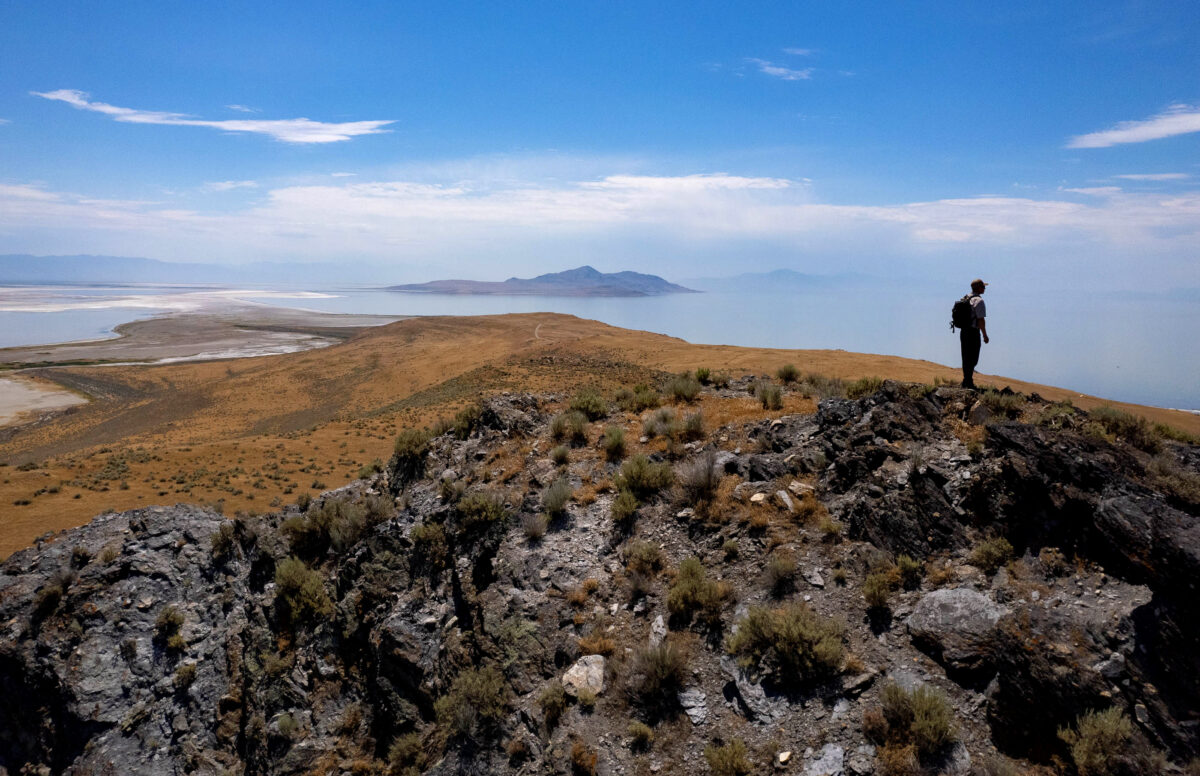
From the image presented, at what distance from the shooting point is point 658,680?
605 centimetres

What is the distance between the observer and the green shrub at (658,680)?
6027 millimetres

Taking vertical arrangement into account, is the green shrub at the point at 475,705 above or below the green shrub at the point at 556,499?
below

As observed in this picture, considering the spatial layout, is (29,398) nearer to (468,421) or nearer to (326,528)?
(326,528)

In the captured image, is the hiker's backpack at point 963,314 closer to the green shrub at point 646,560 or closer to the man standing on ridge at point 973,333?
the man standing on ridge at point 973,333

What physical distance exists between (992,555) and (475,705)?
616 cm

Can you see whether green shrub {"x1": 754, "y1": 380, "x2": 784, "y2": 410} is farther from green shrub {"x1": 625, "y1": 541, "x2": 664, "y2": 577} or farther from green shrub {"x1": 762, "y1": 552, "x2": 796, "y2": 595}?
green shrub {"x1": 762, "y1": 552, "x2": 796, "y2": 595}

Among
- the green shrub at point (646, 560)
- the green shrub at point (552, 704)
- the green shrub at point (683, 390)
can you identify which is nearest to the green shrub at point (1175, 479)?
the green shrub at point (646, 560)

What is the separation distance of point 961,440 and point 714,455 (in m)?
3.49

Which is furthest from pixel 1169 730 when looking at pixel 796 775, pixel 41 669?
pixel 41 669

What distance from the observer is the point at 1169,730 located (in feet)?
13.9

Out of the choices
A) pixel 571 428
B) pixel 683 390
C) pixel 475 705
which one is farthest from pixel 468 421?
pixel 475 705

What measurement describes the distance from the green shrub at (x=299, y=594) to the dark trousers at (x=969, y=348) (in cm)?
1169

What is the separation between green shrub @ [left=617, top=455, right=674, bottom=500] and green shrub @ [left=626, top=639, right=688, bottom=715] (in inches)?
127

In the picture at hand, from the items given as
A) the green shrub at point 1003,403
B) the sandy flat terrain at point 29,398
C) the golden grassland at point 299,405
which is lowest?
the sandy flat terrain at point 29,398
